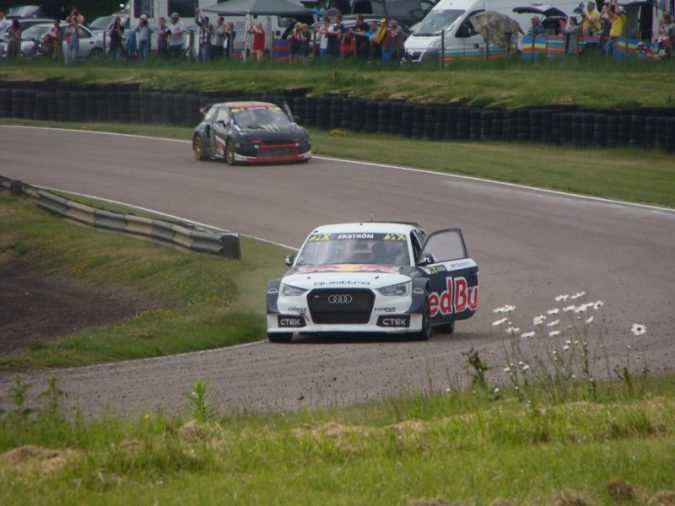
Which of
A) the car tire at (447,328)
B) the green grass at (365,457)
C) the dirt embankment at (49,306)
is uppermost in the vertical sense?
the green grass at (365,457)

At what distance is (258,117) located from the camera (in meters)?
30.9

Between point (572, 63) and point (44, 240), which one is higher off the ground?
point (572, 63)

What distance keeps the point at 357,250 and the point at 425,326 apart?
141 centimetres

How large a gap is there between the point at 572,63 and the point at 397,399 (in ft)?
95.6

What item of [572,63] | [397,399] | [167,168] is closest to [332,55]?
[572,63]

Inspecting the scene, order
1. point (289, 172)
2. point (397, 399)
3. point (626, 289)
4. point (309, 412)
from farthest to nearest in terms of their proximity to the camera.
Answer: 1. point (289, 172)
2. point (626, 289)
3. point (397, 399)
4. point (309, 412)

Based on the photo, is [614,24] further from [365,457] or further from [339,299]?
[365,457]

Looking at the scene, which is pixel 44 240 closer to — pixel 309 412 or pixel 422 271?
pixel 422 271

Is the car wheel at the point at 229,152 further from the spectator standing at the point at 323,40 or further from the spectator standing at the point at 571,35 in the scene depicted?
the spectator standing at the point at 571,35

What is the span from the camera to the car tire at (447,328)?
15.3 m

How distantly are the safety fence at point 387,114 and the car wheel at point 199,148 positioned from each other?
4212 mm

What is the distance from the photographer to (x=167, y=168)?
3047 centimetres

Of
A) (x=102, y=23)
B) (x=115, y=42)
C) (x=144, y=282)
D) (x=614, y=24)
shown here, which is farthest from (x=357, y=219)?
(x=102, y=23)

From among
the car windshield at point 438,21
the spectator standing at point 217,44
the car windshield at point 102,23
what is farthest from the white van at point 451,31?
the car windshield at point 102,23
